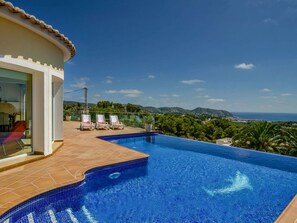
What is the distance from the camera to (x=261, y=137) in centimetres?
1163

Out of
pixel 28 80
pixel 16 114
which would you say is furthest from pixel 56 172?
pixel 28 80

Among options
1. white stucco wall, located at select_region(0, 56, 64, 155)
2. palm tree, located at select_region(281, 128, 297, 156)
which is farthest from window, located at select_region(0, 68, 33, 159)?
palm tree, located at select_region(281, 128, 297, 156)

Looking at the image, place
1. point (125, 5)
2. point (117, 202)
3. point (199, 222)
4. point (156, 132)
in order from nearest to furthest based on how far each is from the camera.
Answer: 1. point (199, 222)
2. point (117, 202)
3. point (125, 5)
4. point (156, 132)

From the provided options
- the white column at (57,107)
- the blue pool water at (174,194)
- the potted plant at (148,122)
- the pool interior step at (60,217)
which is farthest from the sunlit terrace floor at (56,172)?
the potted plant at (148,122)

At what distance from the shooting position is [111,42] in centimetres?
2094

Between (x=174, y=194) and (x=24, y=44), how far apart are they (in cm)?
596

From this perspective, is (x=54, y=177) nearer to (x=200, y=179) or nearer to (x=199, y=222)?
(x=199, y=222)

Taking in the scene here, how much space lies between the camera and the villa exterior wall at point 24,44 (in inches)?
189

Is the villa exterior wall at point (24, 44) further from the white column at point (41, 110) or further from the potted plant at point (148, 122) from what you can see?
the potted plant at point (148, 122)

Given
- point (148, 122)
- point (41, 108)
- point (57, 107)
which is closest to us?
point (41, 108)

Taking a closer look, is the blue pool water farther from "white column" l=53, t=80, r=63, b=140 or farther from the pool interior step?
"white column" l=53, t=80, r=63, b=140

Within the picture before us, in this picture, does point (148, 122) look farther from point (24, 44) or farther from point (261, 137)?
point (24, 44)

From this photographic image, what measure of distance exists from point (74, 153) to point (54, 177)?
2504mm

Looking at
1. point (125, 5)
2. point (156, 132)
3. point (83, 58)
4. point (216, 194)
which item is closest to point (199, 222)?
point (216, 194)
